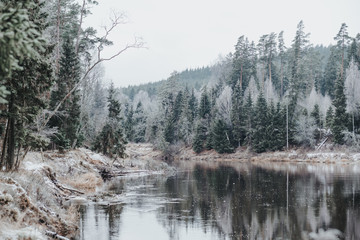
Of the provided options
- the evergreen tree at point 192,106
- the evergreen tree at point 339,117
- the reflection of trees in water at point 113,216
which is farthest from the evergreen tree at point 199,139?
the reflection of trees in water at point 113,216

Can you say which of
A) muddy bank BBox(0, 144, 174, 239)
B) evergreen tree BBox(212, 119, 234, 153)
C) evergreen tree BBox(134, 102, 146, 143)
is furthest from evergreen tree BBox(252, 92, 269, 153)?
muddy bank BBox(0, 144, 174, 239)

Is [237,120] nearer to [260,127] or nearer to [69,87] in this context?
[260,127]

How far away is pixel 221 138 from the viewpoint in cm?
6738

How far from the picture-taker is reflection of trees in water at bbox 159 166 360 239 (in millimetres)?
13289

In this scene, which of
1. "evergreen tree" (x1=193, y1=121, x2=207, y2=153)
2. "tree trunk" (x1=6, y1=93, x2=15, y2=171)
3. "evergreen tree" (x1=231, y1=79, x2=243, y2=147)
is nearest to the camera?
"tree trunk" (x1=6, y1=93, x2=15, y2=171)

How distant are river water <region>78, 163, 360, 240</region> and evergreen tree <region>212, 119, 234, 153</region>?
41052mm

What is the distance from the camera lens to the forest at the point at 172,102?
12.9 metres

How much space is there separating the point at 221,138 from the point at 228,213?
51262mm

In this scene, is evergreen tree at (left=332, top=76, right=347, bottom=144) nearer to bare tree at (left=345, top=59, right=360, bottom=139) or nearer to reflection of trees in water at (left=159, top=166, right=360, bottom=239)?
bare tree at (left=345, top=59, right=360, bottom=139)

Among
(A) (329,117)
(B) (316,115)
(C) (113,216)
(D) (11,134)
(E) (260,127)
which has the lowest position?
(C) (113,216)

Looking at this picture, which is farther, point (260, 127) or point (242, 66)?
point (242, 66)

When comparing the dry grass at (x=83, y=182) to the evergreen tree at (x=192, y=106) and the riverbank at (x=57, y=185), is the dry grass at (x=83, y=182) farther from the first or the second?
the evergreen tree at (x=192, y=106)

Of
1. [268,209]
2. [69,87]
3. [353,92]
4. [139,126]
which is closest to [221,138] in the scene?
[353,92]

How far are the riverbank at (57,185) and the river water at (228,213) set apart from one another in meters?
1.32
